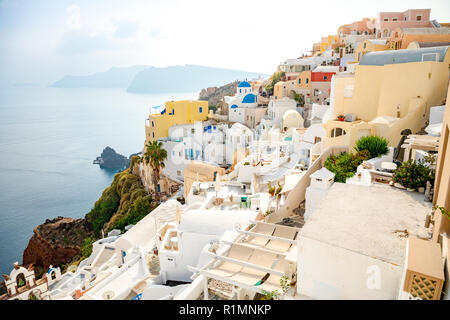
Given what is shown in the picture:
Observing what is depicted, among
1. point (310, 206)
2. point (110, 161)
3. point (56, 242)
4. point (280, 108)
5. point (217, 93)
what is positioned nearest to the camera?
point (310, 206)

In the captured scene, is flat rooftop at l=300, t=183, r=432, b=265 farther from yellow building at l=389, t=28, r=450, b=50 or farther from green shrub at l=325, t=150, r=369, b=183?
yellow building at l=389, t=28, r=450, b=50

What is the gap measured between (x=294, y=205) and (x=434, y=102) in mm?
8852

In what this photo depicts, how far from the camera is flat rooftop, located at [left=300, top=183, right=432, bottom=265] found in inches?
185

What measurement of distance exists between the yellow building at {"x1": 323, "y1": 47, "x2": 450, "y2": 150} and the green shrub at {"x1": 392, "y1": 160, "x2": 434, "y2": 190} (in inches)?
306

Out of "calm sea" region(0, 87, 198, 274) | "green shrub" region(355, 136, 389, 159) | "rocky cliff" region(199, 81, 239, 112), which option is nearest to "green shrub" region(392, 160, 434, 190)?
"green shrub" region(355, 136, 389, 159)

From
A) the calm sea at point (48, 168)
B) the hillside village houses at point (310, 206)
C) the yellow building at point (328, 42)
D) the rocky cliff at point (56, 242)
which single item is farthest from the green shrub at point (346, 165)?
the yellow building at point (328, 42)

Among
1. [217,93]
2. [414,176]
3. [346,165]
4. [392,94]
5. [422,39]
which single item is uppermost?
[422,39]

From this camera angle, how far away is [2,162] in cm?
7331

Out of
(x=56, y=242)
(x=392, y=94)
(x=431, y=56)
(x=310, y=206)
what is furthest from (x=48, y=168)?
(x=431, y=56)

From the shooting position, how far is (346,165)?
1327 cm

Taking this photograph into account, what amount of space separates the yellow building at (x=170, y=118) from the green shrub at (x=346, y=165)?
23521mm

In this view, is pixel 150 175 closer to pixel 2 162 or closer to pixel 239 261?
pixel 239 261

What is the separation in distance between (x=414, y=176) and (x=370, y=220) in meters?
2.59

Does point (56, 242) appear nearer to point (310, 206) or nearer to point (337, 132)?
point (310, 206)
